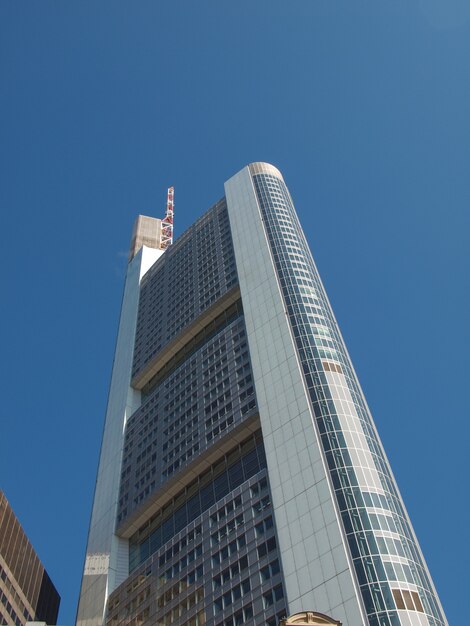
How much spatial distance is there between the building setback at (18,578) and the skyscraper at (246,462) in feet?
36.0

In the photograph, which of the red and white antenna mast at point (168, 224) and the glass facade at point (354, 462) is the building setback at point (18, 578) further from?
the red and white antenna mast at point (168, 224)

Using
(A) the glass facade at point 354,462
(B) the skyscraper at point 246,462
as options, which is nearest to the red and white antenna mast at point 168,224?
(B) the skyscraper at point 246,462

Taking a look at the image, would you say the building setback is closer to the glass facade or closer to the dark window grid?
the dark window grid

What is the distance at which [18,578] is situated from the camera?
10656 cm

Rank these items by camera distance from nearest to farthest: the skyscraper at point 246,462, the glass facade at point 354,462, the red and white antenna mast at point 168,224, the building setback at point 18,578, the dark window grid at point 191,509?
the glass facade at point 354,462 < the skyscraper at point 246,462 < the dark window grid at point 191,509 < the building setback at point 18,578 < the red and white antenna mast at point 168,224

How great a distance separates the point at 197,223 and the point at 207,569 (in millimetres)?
82388

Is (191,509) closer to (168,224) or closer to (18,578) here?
(18,578)

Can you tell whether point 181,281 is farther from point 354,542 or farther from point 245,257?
point 354,542

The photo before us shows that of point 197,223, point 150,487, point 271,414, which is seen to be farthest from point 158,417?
point 197,223

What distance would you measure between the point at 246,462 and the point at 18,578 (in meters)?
42.8

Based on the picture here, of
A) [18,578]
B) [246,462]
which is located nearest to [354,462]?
[246,462]

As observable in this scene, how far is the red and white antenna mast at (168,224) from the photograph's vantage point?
17588cm

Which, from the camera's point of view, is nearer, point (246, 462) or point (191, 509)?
point (246, 462)

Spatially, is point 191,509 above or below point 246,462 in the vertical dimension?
below
